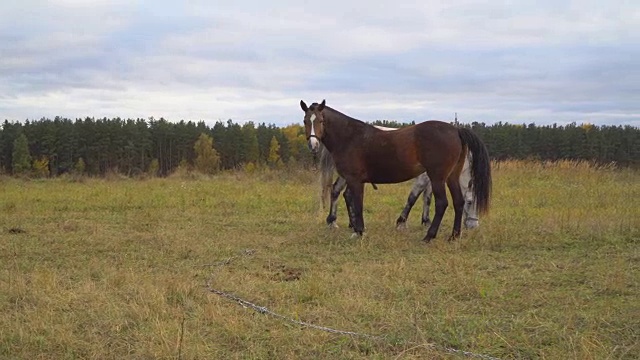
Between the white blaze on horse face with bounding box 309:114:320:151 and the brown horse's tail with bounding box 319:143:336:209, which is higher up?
the white blaze on horse face with bounding box 309:114:320:151

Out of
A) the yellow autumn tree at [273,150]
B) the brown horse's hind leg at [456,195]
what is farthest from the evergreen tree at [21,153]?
the brown horse's hind leg at [456,195]

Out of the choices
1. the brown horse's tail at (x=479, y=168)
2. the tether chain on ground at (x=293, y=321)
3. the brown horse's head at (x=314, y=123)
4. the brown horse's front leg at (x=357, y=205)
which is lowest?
the tether chain on ground at (x=293, y=321)

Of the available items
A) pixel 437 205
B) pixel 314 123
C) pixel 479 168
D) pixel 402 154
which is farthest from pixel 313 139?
pixel 479 168

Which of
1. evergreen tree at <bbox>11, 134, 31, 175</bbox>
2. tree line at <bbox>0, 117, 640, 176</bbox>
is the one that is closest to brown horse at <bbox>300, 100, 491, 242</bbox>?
tree line at <bbox>0, 117, 640, 176</bbox>

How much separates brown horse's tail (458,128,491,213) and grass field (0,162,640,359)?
49cm

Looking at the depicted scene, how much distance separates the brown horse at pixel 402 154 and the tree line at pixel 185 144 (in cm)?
3836

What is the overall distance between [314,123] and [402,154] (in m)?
1.32

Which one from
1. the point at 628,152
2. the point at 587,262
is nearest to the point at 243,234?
the point at 587,262

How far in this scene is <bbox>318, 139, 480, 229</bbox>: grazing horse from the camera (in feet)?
28.1

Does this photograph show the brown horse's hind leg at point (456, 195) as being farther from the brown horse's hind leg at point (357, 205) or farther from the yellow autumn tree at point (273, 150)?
the yellow autumn tree at point (273, 150)

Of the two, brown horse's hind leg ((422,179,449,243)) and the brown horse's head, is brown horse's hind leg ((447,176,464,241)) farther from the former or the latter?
the brown horse's head

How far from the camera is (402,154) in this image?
781 cm

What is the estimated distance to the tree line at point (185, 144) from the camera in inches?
1993

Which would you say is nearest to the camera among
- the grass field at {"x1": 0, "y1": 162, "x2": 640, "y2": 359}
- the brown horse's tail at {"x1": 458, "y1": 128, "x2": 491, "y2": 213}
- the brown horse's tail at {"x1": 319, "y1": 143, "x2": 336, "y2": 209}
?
the grass field at {"x1": 0, "y1": 162, "x2": 640, "y2": 359}
